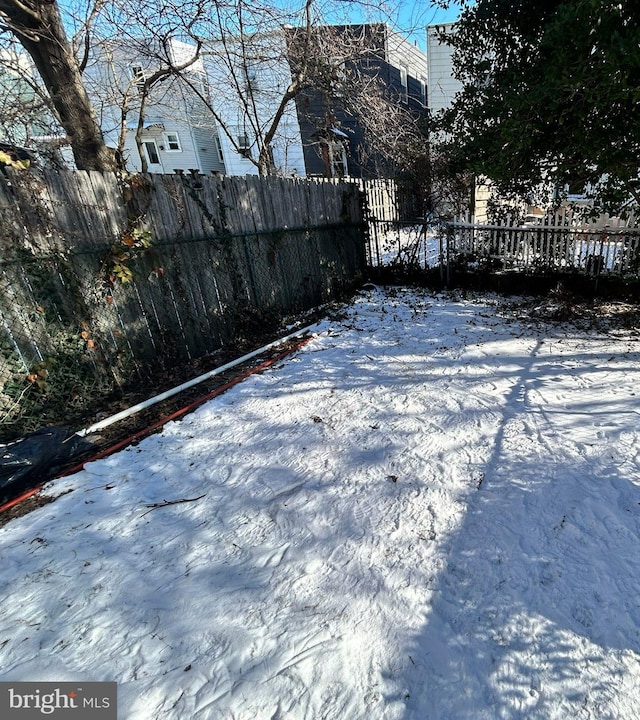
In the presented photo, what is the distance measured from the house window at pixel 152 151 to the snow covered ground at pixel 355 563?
21441 mm

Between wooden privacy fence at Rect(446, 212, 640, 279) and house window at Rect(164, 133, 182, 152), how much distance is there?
1852 cm

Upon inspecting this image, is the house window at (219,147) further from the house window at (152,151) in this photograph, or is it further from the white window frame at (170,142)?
the house window at (152,151)

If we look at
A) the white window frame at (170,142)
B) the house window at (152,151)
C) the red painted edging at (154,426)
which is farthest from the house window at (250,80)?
the house window at (152,151)

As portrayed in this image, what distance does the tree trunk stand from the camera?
4574mm

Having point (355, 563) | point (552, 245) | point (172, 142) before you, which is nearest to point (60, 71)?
point (355, 563)

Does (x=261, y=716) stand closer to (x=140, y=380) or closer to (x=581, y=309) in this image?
(x=140, y=380)

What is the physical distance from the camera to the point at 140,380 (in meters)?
4.13

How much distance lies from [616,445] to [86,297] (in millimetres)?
4742

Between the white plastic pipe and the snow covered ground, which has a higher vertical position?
the white plastic pipe

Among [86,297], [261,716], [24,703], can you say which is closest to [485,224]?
[86,297]

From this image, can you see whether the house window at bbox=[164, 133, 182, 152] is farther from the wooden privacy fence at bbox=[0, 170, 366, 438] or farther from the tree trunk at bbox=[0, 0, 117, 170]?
the wooden privacy fence at bbox=[0, 170, 366, 438]

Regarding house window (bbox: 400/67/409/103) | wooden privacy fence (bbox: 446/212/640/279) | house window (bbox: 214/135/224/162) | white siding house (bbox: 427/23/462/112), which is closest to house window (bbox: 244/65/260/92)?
wooden privacy fence (bbox: 446/212/640/279)

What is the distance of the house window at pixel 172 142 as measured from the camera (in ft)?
63.6

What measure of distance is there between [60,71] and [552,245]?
25.7ft
